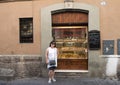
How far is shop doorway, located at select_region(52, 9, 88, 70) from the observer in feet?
43.8

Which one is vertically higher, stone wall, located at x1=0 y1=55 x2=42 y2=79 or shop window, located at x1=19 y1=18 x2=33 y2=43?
shop window, located at x1=19 y1=18 x2=33 y2=43

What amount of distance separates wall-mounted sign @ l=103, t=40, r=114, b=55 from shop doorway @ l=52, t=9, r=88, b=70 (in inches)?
35.3

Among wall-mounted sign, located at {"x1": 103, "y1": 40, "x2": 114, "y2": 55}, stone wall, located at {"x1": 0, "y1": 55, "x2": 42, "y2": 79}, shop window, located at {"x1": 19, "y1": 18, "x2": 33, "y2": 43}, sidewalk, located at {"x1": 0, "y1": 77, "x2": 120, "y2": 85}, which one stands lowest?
sidewalk, located at {"x1": 0, "y1": 77, "x2": 120, "y2": 85}

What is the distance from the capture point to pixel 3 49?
13.7 meters

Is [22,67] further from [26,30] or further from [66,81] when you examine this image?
[66,81]

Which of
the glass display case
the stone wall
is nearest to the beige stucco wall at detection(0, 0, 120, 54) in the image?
the stone wall

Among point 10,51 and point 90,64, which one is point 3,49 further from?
point 90,64

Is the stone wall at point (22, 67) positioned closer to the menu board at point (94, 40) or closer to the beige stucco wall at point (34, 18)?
the beige stucco wall at point (34, 18)

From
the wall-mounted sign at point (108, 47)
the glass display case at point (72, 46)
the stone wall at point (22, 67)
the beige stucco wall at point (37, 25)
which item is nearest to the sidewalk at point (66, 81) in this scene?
the stone wall at point (22, 67)

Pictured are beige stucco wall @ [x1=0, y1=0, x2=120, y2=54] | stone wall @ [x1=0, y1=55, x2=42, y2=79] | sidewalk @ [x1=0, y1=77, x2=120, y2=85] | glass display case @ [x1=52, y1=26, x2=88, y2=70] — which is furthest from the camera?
glass display case @ [x1=52, y1=26, x2=88, y2=70]

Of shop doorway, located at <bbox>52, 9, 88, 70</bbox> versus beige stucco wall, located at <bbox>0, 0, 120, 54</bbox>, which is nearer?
beige stucco wall, located at <bbox>0, 0, 120, 54</bbox>

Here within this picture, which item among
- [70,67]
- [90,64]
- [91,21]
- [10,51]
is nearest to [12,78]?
[10,51]

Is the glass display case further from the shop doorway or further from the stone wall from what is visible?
the stone wall

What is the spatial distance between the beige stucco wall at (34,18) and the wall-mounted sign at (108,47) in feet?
0.57
